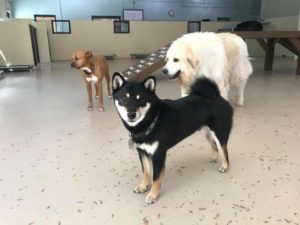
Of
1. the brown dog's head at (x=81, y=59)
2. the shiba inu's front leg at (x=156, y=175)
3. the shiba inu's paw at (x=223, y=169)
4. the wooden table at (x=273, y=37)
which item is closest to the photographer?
the shiba inu's front leg at (x=156, y=175)

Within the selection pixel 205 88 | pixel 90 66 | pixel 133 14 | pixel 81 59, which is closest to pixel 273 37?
pixel 90 66

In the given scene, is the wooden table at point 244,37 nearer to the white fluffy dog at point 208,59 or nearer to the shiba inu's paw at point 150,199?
the white fluffy dog at point 208,59

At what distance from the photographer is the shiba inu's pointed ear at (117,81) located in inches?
59.6

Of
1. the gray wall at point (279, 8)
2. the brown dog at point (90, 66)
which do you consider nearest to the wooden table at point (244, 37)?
the brown dog at point (90, 66)

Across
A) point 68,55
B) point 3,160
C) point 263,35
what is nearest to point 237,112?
point 3,160

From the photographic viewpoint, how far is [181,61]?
113 inches

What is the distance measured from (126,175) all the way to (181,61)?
142 cm

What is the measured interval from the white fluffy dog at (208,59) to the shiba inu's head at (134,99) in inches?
44.2

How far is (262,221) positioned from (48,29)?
11678mm

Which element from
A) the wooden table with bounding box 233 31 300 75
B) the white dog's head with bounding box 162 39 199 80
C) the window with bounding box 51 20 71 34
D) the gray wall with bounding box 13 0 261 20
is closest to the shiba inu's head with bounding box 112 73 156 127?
the white dog's head with bounding box 162 39 199 80

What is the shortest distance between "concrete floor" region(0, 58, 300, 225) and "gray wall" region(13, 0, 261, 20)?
12.0m

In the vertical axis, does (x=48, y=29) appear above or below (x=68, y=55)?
above

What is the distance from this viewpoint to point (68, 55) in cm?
1182

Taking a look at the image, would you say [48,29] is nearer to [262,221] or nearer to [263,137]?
[263,137]
